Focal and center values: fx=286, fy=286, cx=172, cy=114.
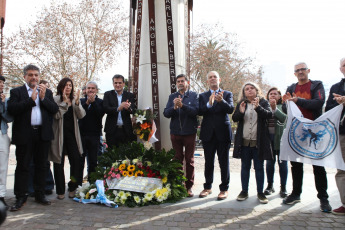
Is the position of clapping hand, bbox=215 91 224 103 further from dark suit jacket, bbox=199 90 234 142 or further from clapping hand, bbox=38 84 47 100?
clapping hand, bbox=38 84 47 100

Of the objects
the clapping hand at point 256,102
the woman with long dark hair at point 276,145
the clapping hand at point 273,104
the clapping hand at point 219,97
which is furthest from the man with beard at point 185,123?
the woman with long dark hair at point 276,145

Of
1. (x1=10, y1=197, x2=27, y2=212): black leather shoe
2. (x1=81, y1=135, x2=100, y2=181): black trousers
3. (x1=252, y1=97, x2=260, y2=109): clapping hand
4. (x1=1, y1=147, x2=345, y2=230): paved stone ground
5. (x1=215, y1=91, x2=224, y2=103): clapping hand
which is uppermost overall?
(x1=215, y1=91, x2=224, y2=103): clapping hand

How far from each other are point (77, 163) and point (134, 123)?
127 centimetres

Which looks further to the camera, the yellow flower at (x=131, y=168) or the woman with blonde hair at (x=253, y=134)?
the yellow flower at (x=131, y=168)

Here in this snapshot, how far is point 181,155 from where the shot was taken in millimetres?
5320

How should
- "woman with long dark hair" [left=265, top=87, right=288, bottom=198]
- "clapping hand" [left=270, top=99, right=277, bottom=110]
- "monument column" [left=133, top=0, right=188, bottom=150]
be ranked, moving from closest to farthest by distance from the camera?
"clapping hand" [left=270, top=99, right=277, bottom=110]
"woman with long dark hair" [left=265, top=87, right=288, bottom=198]
"monument column" [left=133, top=0, right=188, bottom=150]

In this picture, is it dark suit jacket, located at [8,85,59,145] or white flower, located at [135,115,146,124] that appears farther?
white flower, located at [135,115,146,124]

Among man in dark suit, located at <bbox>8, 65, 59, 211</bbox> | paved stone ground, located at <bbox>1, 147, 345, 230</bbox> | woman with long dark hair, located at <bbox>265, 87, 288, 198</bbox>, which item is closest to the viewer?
paved stone ground, located at <bbox>1, 147, 345, 230</bbox>

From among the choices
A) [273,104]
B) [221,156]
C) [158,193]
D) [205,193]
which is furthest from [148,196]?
[273,104]

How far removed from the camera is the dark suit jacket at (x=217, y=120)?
4961 millimetres

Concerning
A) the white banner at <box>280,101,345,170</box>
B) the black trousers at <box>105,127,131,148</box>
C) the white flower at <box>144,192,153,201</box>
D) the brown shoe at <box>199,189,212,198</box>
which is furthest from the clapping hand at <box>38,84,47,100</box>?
the white banner at <box>280,101,345,170</box>

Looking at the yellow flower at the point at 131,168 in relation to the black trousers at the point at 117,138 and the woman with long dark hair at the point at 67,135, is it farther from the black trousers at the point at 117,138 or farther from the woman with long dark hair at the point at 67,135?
the woman with long dark hair at the point at 67,135

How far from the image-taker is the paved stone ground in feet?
12.2

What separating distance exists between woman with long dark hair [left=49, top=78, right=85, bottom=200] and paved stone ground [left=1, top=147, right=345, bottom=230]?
0.34m
